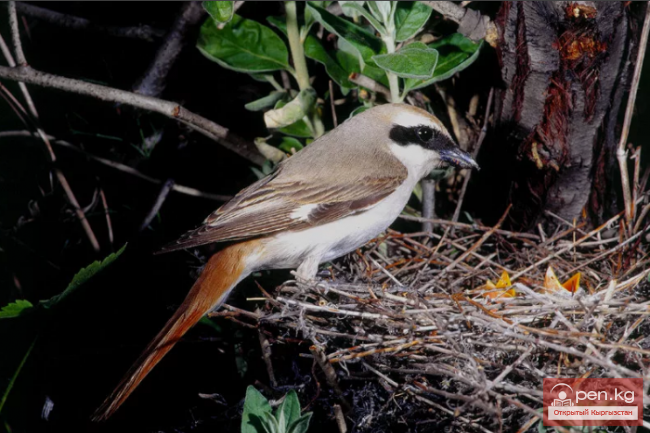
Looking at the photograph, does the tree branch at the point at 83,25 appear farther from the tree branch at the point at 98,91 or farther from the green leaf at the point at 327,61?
the green leaf at the point at 327,61

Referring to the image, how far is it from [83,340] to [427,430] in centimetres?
157

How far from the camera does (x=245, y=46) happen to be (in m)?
2.72

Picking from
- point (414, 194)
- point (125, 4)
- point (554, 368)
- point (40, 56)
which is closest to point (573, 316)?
point (554, 368)

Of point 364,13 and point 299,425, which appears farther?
point 364,13

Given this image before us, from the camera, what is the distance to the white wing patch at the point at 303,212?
249 cm

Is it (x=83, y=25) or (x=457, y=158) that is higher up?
(x=83, y=25)

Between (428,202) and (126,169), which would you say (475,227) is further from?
(126,169)

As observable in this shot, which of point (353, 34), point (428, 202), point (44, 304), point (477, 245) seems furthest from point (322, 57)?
point (44, 304)

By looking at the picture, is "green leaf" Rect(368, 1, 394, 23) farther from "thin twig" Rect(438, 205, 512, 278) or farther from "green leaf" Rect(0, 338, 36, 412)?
"green leaf" Rect(0, 338, 36, 412)

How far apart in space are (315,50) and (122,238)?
1.38 metres

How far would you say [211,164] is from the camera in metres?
3.21

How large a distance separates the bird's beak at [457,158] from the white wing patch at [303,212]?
2.07 feet

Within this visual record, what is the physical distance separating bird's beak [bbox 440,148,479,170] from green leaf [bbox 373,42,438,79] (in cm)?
49

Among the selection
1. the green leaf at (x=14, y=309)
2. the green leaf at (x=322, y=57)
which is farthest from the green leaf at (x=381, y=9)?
the green leaf at (x=14, y=309)
